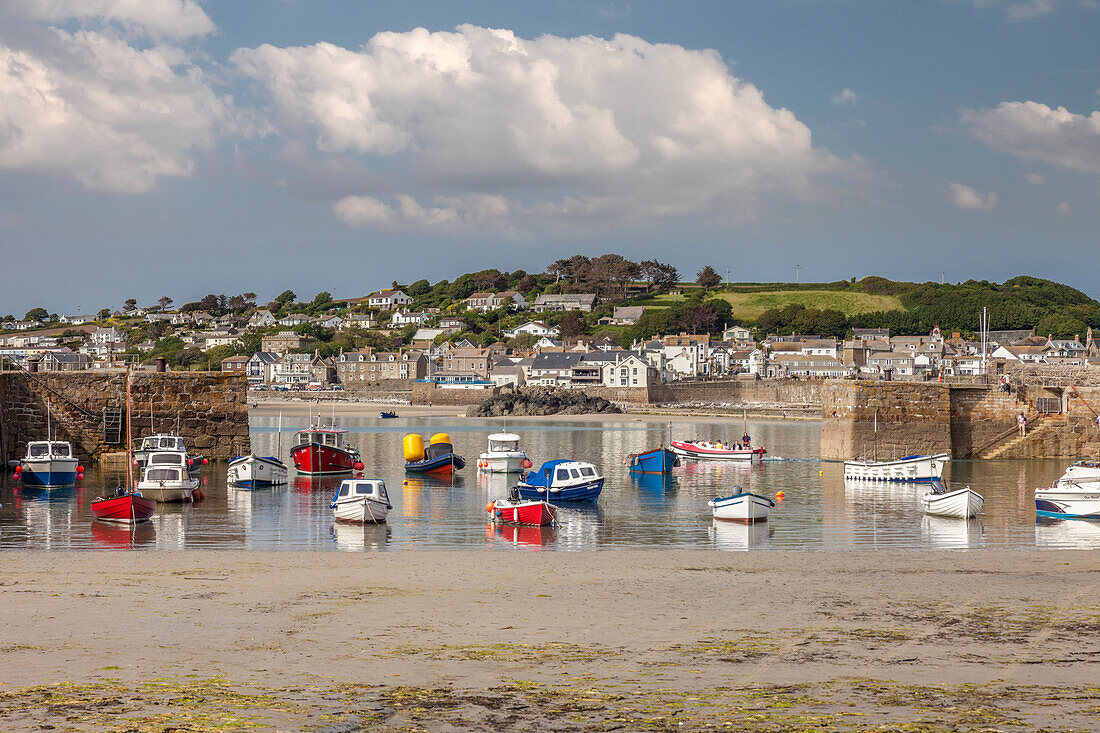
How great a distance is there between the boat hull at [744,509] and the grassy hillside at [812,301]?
152 metres

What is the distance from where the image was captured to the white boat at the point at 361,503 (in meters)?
23.1

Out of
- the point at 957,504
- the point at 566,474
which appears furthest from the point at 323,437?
the point at 957,504

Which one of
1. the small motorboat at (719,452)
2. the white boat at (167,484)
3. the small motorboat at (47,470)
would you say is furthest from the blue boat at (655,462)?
the small motorboat at (47,470)

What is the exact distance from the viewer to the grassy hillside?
177 metres

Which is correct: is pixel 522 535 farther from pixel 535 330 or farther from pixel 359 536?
pixel 535 330

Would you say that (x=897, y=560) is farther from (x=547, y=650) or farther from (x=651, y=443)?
(x=651, y=443)

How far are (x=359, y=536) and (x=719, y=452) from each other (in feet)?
87.5

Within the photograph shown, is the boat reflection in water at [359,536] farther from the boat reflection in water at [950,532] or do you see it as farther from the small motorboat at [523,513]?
the boat reflection in water at [950,532]

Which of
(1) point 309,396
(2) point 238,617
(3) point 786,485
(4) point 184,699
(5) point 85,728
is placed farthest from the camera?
(1) point 309,396

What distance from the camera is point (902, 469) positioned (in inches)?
1361

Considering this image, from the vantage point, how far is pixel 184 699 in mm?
7914

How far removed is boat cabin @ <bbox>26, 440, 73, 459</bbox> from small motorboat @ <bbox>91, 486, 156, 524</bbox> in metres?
8.41

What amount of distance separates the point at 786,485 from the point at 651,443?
79.4ft

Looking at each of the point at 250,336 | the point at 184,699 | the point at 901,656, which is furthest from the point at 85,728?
the point at 250,336
